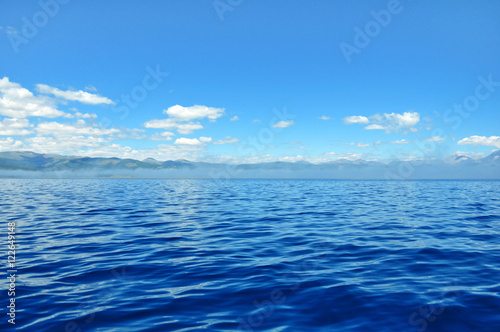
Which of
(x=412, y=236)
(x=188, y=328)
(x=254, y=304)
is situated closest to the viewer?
(x=188, y=328)

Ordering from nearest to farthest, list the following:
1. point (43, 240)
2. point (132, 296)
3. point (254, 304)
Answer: point (254, 304) → point (132, 296) → point (43, 240)

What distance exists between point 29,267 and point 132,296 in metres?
5.82

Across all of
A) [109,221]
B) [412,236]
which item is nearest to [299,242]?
[412,236]

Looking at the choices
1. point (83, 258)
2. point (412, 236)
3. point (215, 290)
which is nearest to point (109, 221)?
point (83, 258)

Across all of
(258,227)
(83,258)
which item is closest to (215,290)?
(83,258)

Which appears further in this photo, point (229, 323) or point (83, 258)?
point (83, 258)

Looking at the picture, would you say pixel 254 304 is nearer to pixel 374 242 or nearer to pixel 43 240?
pixel 374 242

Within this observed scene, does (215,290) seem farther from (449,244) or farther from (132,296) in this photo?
(449,244)

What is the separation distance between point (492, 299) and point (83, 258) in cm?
1491

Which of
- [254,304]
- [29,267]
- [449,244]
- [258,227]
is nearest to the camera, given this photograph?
[254,304]

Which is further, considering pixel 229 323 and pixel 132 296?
pixel 132 296

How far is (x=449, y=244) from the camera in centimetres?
1515

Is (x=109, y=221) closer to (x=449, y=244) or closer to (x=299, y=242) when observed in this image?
(x=299, y=242)

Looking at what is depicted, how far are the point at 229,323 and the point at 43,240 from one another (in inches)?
563
